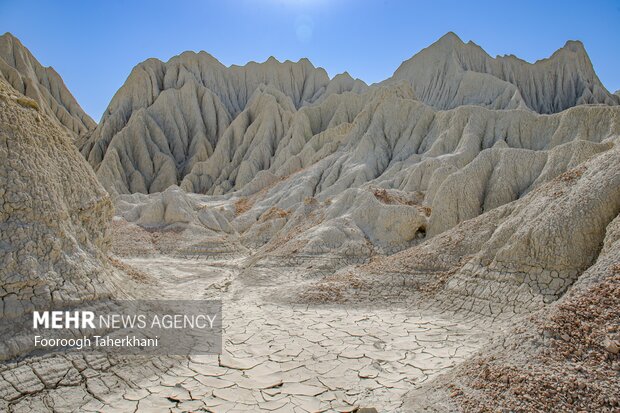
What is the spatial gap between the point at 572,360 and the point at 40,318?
621 centimetres

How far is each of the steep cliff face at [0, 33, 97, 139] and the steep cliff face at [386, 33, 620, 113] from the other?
38.8 meters

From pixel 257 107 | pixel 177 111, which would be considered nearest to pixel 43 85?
pixel 177 111

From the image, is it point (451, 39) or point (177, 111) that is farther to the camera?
point (451, 39)

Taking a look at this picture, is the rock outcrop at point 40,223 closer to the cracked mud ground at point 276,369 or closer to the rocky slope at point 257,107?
the cracked mud ground at point 276,369

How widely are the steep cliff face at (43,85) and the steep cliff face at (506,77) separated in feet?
127

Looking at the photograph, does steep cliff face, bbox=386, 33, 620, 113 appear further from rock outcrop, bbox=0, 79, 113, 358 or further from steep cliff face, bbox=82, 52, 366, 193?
rock outcrop, bbox=0, 79, 113, 358

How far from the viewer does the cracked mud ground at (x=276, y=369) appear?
4957mm

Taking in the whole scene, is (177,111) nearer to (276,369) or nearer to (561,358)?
(276,369)

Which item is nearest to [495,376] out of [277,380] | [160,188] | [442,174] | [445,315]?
[277,380]

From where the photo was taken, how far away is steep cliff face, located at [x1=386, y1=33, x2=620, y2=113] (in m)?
43.2

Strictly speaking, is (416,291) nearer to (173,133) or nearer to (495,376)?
(495,376)

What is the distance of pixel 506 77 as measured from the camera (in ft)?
154

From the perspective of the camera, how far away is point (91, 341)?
18.8ft

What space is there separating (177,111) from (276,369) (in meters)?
43.3
